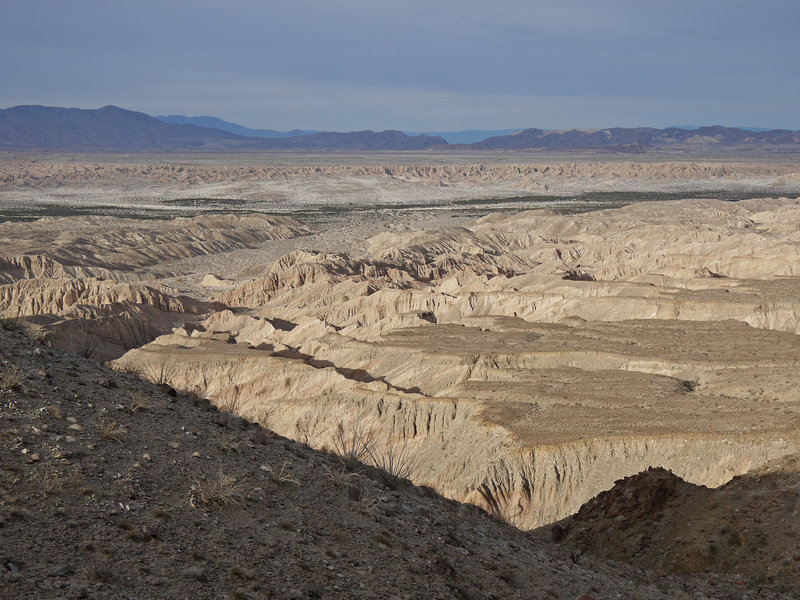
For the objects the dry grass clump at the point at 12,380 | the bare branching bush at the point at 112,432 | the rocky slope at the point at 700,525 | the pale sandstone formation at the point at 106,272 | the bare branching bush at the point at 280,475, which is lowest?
the pale sandstone formation at the point at 106,272

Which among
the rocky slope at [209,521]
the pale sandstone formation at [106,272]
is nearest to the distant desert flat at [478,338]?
the pale sandstone formation at [106,272]

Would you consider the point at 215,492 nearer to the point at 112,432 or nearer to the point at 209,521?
the point at 209,521

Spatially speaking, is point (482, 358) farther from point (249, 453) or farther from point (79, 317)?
point (79, 317)

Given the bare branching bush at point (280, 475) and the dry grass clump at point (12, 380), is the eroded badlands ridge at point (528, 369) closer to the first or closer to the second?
the bare branching bush at point (280, 475)

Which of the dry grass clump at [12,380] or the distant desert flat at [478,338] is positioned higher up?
the dry grass clump at [12,380]

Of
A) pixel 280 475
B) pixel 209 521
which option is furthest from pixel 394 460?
pixel 209 521

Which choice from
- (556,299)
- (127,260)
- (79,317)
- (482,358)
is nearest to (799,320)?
(556,299)
